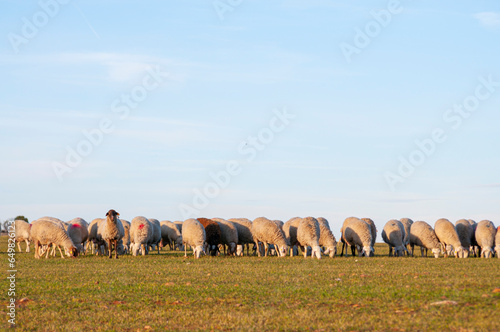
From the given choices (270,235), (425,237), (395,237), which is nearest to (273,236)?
(270,235)

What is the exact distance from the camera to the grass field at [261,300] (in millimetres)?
11328

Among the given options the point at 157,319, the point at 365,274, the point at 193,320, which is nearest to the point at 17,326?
the point at 157,319

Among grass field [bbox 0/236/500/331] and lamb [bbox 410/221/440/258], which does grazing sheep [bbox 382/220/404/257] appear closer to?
lamb [bbox 410/221/440/258]

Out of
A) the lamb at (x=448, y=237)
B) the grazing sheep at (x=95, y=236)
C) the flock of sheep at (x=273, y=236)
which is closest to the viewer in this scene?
the flock of sheep at (x=273, y=236)

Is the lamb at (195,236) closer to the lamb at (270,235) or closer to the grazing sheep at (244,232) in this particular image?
the lamb at (270,235)

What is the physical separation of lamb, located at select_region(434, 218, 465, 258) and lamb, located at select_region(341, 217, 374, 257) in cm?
461

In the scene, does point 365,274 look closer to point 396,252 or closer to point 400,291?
point 400,291

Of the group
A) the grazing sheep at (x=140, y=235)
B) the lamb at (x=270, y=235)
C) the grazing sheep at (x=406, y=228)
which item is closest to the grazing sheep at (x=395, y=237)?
the grazing sheep at (x=406, y=228)

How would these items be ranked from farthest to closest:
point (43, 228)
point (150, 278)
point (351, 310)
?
point (43, 228)
point (150, 278)
point (351, 310)

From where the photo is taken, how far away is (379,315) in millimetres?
11781

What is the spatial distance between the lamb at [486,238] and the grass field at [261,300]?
11.9 metres

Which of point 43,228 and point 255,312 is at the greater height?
point 43,228

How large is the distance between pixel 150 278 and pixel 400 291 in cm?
903

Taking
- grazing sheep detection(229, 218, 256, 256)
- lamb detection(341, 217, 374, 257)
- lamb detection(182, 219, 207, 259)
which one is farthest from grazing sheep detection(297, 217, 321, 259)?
lamb detection(182, 219, 207, 259)
